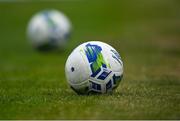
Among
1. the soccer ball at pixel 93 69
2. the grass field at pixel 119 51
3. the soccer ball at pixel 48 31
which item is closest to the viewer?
the grass field at pixel 119 51

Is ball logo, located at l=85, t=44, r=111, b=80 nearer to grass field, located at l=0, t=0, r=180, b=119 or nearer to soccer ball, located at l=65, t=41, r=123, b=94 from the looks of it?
soccer ball, located at l=65, t=41, r=123, b=94

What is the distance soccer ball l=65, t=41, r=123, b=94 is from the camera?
1106cm

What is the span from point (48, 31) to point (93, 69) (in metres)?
10.1

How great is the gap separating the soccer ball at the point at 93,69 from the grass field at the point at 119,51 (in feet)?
0.61

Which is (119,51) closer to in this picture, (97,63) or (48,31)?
(48,31)

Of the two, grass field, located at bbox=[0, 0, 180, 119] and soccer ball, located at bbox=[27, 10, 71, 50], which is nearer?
grass field, located at bbox=[0, 0, 180, 119]

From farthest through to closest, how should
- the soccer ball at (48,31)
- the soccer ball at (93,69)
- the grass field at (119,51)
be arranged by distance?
1. the soccer ball at (48,31)
2. the soccer ball at (93,69)
3. the grass field at (119,51)

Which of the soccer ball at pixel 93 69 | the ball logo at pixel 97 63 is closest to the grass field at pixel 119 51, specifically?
Answer: the soccer ball at pixel 93 69

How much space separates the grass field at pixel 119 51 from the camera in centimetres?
1009

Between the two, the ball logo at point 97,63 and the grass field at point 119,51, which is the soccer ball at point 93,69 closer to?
the ball logo at point 97,63

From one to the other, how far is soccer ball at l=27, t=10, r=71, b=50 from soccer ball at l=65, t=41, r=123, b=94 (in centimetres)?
981

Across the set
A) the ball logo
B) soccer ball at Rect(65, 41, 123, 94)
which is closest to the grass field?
soccer ball at Rect(65, 41, 123, 94)

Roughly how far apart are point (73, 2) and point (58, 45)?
19.6 m

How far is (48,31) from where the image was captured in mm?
21000
